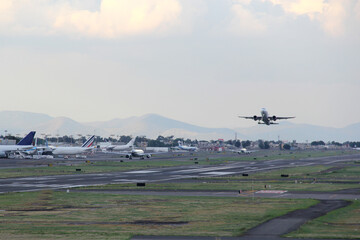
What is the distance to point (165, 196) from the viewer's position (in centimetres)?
6500

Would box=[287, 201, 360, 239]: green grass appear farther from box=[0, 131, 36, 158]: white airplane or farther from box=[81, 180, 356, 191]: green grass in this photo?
box=[0, 131, 36, 158]: white airplane

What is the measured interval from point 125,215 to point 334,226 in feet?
57.8

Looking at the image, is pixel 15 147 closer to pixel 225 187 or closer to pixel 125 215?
pixel 225 187

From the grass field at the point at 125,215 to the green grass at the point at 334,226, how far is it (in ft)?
13.3

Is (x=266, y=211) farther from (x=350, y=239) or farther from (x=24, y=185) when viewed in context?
(x=24, y=185)

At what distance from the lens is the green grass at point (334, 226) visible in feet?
123

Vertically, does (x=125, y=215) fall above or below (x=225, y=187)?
below

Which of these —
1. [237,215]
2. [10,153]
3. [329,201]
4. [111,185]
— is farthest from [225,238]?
[10,153]

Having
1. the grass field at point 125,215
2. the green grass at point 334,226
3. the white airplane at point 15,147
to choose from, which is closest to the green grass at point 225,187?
the grass field at point 125,215

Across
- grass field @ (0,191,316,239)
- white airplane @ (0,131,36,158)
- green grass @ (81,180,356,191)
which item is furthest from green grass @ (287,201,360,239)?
white airplane @ (0,131,36,158)

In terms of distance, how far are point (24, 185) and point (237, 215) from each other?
141 ft

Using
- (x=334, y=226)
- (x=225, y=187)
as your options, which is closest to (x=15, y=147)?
(x=225, y=187)

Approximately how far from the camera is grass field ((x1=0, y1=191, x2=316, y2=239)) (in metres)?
39.5

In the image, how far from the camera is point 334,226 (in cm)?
4184
